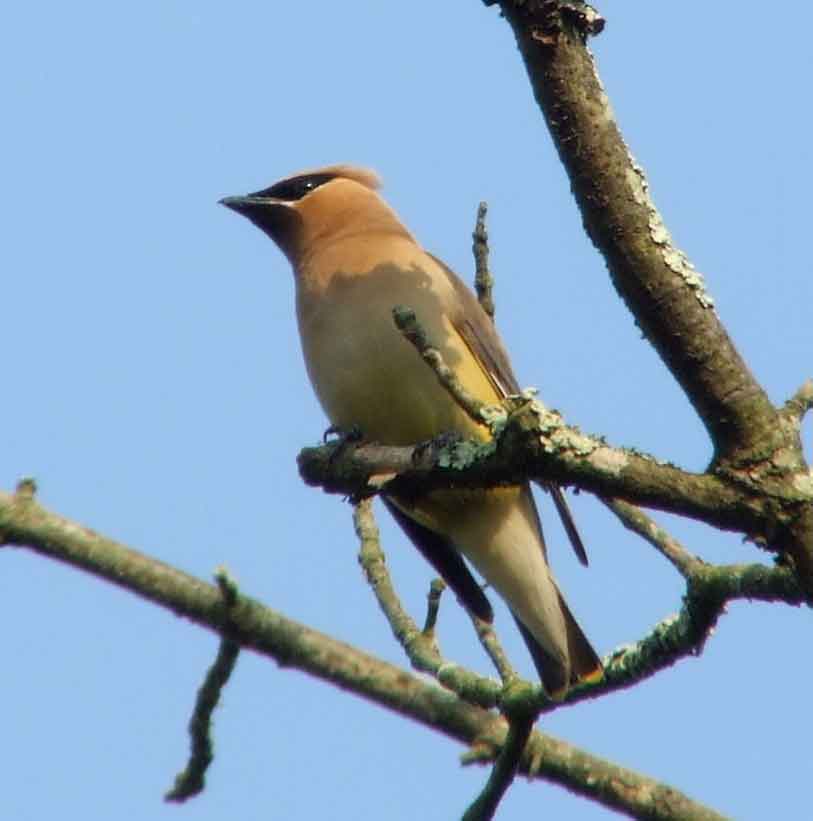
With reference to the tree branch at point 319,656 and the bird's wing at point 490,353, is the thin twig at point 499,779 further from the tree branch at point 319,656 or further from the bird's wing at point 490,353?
the bird's wing at point 490,353

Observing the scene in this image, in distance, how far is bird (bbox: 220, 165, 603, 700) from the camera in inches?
221

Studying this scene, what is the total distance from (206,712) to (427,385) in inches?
78.7

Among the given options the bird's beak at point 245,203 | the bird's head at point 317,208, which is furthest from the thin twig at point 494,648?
Result: the bird's beak at point 245,203

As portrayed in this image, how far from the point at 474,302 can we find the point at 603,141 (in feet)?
10.6

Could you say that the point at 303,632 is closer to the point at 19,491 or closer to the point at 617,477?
the point at 19,491

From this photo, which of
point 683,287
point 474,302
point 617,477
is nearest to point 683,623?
point 617,477

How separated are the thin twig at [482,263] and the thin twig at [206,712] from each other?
2149 millimetres

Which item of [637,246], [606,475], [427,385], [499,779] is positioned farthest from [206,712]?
[427,385]

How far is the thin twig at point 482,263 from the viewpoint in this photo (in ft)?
18.1

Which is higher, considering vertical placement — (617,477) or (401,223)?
(401,223)

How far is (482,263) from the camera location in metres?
5.55

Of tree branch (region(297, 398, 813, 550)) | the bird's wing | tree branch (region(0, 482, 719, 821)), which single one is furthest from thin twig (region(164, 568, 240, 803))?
the bird's wing

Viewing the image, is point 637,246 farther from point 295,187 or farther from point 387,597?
point 295,187

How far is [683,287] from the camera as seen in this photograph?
2.97 metres
